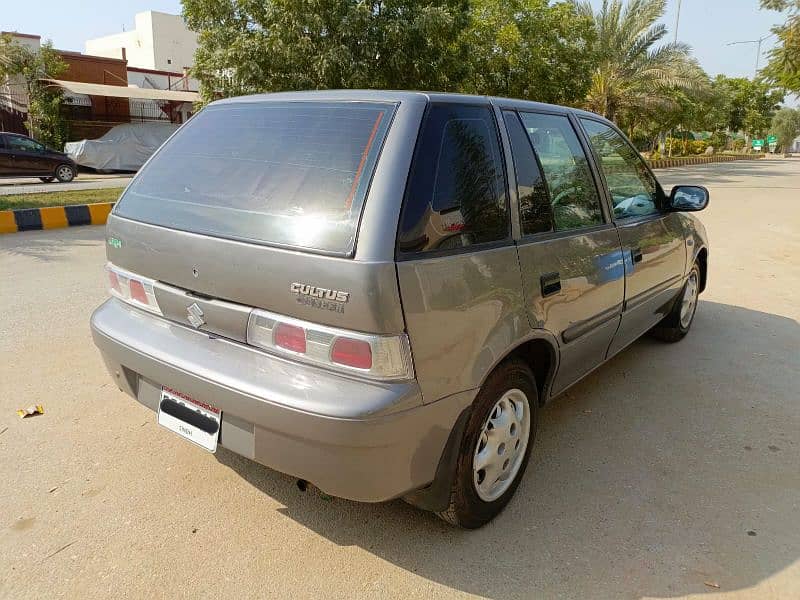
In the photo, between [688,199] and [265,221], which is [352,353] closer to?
[265,221]

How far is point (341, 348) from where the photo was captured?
2.02 meters

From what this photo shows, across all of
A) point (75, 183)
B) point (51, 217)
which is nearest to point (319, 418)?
point (51, 217)

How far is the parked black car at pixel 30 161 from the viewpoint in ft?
59.0

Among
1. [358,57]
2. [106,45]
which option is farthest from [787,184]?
[106,45]

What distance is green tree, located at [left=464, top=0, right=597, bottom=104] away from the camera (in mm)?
17125

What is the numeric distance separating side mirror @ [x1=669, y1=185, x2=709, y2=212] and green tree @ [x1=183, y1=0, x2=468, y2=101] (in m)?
9.45

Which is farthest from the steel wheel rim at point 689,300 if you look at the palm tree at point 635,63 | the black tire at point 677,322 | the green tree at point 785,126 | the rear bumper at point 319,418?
the green tree at point 785,126

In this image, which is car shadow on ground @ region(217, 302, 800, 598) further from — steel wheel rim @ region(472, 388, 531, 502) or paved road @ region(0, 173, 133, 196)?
paved road @ region(0, 173, 133, 196)

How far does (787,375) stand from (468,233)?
3127 millimetres

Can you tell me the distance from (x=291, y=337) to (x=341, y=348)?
0.67 ft

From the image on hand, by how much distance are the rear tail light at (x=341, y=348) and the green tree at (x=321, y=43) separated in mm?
11022

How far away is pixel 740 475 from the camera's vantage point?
A: 9.76 ft

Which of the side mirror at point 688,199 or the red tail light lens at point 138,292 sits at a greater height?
the side mirror at point 688,199

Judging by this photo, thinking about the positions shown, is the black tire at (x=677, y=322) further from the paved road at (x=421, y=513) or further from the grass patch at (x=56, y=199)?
the grass patch at (x=56, y=199)
